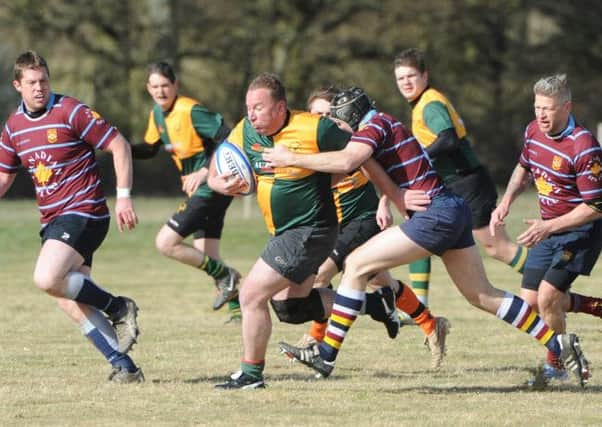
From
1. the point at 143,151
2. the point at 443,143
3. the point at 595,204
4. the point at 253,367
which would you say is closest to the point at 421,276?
the point at 443,143

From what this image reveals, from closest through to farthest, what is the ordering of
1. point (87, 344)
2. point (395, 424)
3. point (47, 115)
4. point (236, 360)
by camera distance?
point (395, 424) < point (47, 115) < point (236, 360) < point (87, 344)

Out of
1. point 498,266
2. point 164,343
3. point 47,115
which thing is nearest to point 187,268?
point 498,266

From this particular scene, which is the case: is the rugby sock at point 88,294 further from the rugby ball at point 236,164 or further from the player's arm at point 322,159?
the player's arm at point 322,159

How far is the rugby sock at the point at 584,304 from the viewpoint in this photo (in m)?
8.27

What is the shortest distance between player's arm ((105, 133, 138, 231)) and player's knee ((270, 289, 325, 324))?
0.95m

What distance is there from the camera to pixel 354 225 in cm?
891

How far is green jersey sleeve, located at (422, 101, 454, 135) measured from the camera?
9414 millimetres

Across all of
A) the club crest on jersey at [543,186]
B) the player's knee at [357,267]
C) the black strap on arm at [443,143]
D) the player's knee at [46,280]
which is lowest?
the player's knee at [46,280]

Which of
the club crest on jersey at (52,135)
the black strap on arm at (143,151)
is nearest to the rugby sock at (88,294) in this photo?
the club crest on jersey at (52,135)

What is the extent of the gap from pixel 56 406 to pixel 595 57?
34.8m

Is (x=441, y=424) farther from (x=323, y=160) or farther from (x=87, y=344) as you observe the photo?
(x=87, y=344)

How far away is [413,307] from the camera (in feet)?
27.5

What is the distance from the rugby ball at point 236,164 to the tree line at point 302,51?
2599 centimetres

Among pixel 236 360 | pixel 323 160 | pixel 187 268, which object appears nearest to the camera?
pixel 323 160
